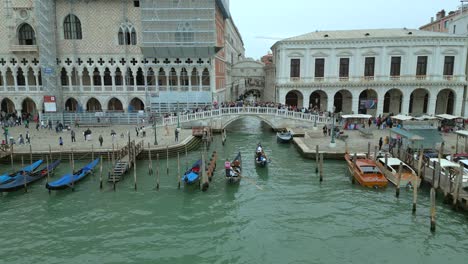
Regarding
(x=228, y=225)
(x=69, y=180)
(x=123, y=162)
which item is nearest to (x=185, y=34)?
(x=123, y=162)

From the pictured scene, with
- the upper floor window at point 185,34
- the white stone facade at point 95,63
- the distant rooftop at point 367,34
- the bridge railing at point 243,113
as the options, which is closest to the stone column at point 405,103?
the distant rooftop at point 367,34

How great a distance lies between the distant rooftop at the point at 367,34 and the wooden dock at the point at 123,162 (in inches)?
699

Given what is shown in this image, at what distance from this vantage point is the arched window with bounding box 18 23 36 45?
3181 cm

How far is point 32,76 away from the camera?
111 feet

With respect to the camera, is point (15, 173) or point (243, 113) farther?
point (243, 113)

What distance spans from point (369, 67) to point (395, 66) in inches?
88.2

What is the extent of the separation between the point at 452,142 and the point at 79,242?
2273cm

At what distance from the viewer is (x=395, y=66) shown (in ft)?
99.8

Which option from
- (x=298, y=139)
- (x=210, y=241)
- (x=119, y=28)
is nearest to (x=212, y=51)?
(x=119, y=28)

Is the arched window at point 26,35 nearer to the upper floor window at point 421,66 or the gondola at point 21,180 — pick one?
the gondola at point 21,180

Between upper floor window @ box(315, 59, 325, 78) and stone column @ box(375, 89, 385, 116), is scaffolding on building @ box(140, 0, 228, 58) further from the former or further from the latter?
stone column @ box(375, 89, 385, 116)

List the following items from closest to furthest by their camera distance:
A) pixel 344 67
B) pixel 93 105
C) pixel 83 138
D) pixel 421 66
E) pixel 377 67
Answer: pixel 83 138 < pixel 421 66 < pixel 377 67 < pixel 344 67 < pixel 93 105

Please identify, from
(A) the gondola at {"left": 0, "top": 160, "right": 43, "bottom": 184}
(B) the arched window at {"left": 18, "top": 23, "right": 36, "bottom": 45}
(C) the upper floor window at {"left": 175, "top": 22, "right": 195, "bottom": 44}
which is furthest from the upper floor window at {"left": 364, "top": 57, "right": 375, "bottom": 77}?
(B) the arched window at {"left": 18, "top": 23, "right": 36, "bottom": 45}

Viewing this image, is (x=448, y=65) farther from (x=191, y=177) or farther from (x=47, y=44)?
(x=47, y=44)
